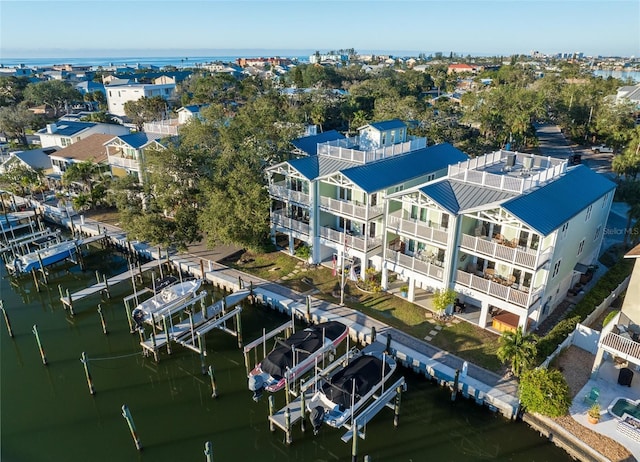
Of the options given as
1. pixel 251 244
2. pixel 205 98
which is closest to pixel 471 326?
pixel 251 244

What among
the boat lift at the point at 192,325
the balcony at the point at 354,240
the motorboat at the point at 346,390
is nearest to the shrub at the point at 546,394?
the motorboat at the point at 346,390

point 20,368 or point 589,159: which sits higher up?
point 589,159

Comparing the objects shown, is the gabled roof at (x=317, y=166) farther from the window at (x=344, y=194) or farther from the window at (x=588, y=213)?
the window at (x=588, y=213)

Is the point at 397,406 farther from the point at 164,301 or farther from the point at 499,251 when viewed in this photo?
the point at 164,301

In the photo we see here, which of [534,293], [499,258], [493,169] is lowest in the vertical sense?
[534,293]

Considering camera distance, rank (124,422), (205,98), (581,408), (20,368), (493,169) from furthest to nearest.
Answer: (205,98)
(493,169)
(20,368)
(124,422)
(581,408)

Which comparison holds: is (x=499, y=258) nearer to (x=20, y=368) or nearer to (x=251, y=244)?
(x=251, y=244)
